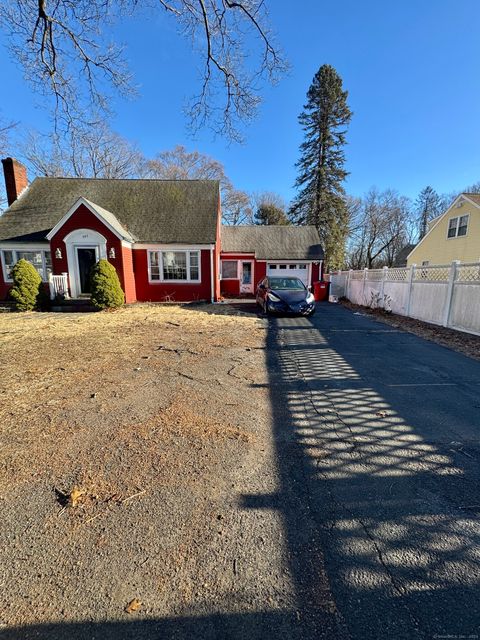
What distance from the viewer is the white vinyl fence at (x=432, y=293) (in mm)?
7309

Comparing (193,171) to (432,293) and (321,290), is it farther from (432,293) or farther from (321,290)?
(432,293)

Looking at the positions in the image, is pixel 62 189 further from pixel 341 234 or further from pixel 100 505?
pixel 341 234

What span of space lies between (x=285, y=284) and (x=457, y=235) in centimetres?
1504

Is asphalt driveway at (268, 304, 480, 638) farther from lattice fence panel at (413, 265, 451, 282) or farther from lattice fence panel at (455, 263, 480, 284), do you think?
lattice fence panel at (413, 265, 451, 282)

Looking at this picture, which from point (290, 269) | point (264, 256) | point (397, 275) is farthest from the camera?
point (290, 269)

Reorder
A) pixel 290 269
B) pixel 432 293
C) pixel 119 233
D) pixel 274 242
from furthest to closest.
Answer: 1. pixel 274 242
2. pixel 290 269
3. pixel 119 233
4. pixel 432 293

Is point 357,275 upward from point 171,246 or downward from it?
downward

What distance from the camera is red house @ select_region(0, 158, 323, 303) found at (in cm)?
1291

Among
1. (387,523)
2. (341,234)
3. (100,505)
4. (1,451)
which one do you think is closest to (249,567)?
(387,523)

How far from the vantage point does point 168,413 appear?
3.35 m

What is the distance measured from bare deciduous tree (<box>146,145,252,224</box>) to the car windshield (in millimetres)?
25032

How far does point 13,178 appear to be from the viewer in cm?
1576

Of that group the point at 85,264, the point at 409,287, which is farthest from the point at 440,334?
the point at 85,264

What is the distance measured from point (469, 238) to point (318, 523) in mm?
22029
